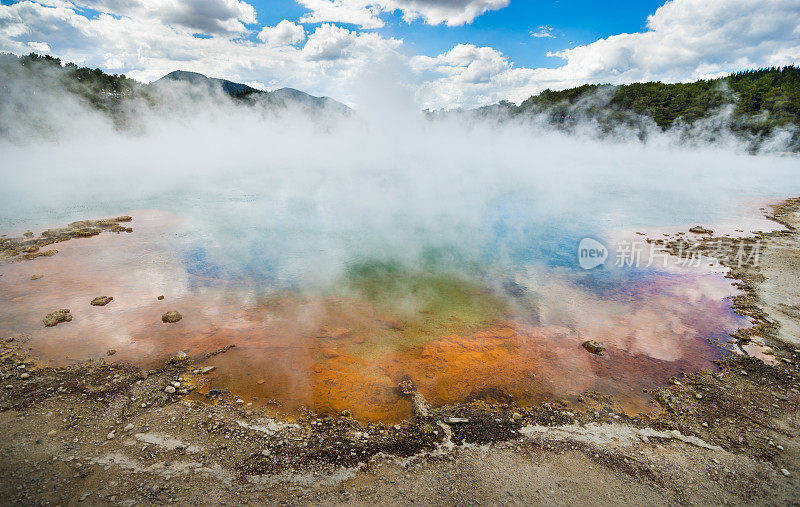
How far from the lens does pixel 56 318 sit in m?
5.61

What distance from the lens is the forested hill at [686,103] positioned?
3447 cm

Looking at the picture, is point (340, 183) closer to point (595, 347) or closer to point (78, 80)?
point (595, 347)

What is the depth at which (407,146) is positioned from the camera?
35469 millimetres

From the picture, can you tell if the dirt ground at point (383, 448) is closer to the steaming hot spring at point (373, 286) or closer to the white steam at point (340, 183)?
the steaming hot spring at point (373, 286)

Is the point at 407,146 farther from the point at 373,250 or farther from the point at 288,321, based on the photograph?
the point at 288,321

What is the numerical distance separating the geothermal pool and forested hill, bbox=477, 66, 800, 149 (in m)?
41.2

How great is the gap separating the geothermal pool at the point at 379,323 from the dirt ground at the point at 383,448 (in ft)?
1.14

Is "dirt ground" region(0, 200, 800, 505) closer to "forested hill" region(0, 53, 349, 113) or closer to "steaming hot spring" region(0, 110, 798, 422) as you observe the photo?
"steaming hot spring" region(0, 110, 798, 422)

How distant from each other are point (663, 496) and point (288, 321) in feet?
17.5

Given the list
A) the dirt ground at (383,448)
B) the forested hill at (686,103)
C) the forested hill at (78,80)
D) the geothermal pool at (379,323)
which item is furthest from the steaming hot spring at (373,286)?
the forested hill at (686,103)

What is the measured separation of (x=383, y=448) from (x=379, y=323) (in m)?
2.66

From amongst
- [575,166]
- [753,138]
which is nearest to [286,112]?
[575,166]

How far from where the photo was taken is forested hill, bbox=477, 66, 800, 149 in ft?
113

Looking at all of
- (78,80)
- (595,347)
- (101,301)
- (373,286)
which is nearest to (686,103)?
Result: (595,347)
